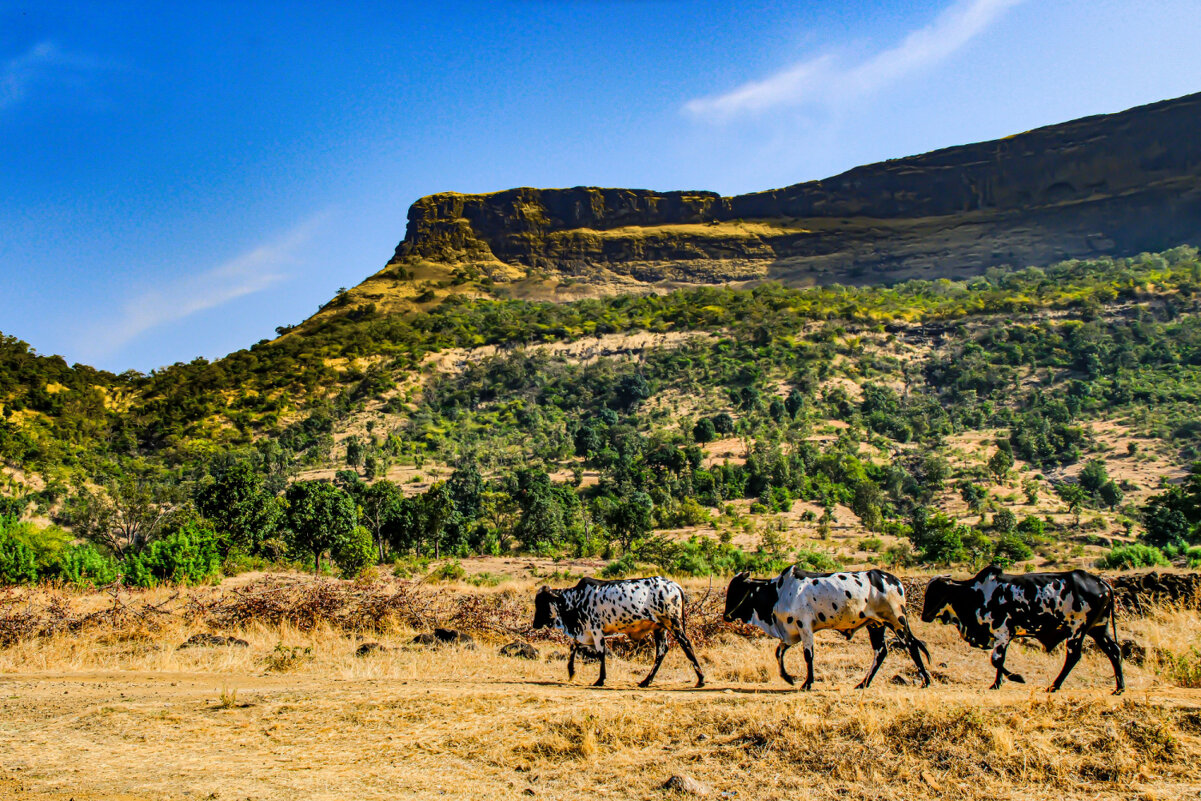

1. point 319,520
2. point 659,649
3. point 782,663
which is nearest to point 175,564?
point 319,520

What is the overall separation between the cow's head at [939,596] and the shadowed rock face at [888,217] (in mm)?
131086

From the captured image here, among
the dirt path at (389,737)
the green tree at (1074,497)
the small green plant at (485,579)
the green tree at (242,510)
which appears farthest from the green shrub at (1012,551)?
the green tree at (242,510)

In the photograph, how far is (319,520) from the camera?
99.8ft

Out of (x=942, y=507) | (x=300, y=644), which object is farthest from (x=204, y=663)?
(x=942, y=507)

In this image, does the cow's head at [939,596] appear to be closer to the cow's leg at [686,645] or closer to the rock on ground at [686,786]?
the cow's leg at [686,645]

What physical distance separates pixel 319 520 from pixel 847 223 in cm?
13651

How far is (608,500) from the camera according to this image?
4775 centimetres

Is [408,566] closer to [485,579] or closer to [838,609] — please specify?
[485,579]

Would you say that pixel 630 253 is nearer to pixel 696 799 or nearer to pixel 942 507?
pixel 942 507

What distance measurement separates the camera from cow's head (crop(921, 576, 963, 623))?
32.4ft

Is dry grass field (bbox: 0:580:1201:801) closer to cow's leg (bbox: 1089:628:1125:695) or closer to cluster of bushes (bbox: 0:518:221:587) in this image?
cow's leg (bbox: 1089:628:1125:695)

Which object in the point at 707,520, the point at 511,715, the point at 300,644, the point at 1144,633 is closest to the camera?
the point at 511,715

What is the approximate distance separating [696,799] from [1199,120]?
16974 cm

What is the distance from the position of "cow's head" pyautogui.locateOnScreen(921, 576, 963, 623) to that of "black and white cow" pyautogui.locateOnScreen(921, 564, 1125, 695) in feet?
0.31
